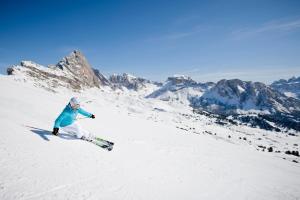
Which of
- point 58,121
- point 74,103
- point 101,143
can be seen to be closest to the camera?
point 58,121

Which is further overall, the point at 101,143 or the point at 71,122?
the point at 101,143

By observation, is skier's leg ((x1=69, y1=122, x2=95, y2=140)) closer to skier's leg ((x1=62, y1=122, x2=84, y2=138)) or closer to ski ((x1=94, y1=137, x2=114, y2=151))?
skier's leg ((x1=62, y1=122, x2=84, y2=138))

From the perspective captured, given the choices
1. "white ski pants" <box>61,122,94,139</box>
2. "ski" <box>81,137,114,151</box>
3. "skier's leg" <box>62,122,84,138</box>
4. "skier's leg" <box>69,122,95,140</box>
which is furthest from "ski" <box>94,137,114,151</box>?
"skier's leg" <box>62,122,84,138</box>

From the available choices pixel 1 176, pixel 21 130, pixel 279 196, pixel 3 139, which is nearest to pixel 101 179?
pixel 1 176

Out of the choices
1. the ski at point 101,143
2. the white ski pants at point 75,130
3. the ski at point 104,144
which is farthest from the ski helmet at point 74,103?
the ski at point 104,144

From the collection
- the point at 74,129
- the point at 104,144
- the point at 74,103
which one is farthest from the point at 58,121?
the point at 104,144

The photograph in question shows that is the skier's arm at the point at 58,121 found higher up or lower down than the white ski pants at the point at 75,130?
higher up

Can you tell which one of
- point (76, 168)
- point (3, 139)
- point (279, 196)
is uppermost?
point (3, 139)

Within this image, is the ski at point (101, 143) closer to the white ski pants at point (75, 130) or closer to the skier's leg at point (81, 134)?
the skier's leg at point (81, 134)

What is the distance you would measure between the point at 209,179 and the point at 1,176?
9637 millimetres

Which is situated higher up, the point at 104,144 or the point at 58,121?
the point at 58,121

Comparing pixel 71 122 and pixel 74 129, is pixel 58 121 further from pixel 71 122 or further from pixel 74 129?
pixel 74 129

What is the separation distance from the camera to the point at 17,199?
6.26m

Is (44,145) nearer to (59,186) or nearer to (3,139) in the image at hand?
(3,139)
